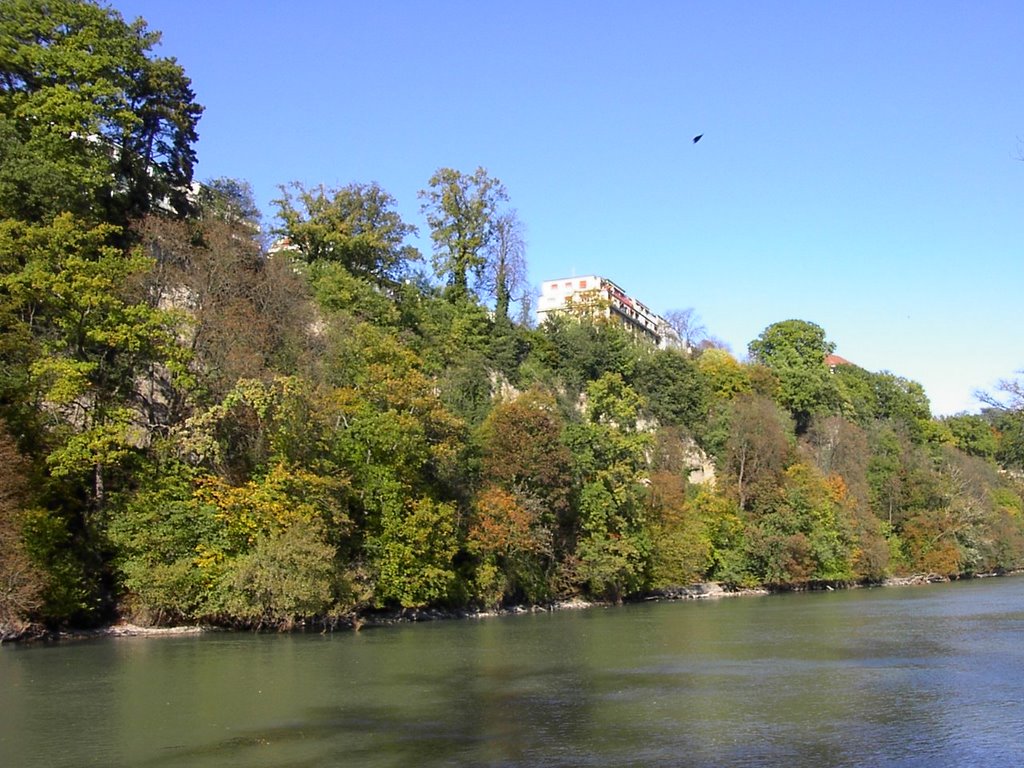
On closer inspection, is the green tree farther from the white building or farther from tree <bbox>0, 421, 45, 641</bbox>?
the white building

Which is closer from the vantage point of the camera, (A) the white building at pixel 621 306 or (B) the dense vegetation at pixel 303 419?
(B) the dense vegetation at pixel 303 419

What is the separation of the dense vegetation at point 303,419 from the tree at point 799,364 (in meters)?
8.40

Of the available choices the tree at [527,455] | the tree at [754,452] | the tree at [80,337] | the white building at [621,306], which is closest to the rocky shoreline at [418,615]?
the tree at [80,337]

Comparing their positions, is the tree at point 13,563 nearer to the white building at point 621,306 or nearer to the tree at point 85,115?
the tree at point 85,115

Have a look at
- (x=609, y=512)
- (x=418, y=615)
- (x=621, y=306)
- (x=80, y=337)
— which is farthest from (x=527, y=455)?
(x=621, y=306)

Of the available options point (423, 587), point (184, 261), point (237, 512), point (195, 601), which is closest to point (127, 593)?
point (195, 601)

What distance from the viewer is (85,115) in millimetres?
42375

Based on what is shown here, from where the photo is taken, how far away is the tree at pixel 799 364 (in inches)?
3233

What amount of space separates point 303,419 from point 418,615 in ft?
35.1

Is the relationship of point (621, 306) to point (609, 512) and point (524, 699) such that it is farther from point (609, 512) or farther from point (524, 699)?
point (524, 699)

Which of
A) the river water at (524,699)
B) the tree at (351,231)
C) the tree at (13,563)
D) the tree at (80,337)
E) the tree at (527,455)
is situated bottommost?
the river water at (524,699)

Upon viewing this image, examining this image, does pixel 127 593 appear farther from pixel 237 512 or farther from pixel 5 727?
pixel 5 727

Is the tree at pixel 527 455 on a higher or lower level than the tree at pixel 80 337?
lower

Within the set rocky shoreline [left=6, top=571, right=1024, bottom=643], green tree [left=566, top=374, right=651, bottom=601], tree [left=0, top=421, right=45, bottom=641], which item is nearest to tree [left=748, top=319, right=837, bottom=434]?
rocky shoreline [left=6, top=571, right=1024, bottom=643]
